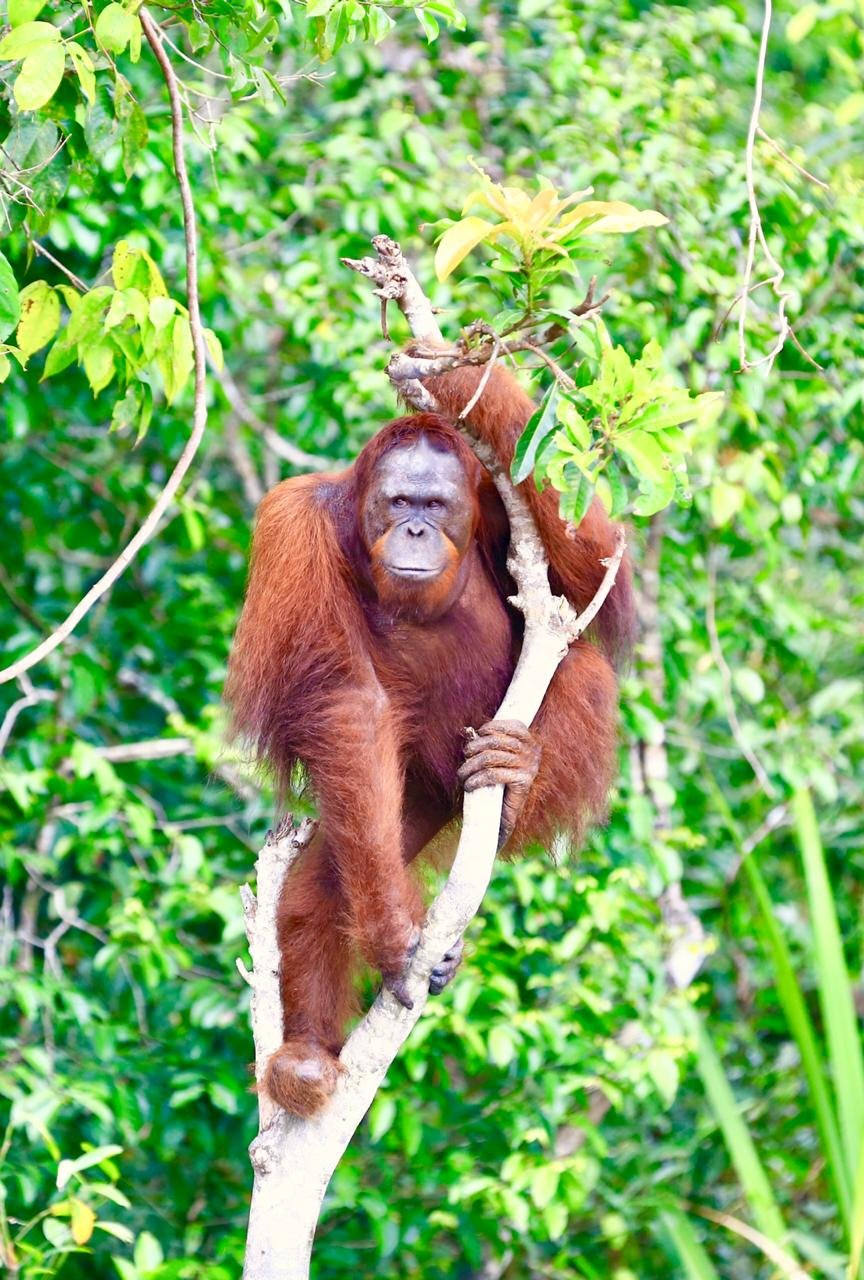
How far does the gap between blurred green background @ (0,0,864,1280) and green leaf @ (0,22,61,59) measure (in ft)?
2.56

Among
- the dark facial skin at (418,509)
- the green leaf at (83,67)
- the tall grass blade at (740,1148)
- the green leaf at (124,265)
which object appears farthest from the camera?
the tall grass blade at (740,1148)

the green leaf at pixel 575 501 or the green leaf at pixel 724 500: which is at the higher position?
the green leaf at pixel 575 501

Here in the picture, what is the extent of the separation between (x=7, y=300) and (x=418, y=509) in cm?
95

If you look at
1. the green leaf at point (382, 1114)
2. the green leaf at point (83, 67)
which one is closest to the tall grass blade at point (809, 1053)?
the green leaf at point (382, 1114)

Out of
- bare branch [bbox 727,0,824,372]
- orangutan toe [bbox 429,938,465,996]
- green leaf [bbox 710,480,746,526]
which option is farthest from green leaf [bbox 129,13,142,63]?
green leaf [bbox 710,480,746,526]

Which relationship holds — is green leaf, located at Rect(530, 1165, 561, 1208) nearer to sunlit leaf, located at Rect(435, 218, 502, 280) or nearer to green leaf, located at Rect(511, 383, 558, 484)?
green leaf, located at Rect(511, 383, 558, 484)

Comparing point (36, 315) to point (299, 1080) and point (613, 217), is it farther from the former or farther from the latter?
point (299, 1080)

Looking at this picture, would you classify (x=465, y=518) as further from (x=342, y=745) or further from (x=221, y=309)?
(x=221, y=309)

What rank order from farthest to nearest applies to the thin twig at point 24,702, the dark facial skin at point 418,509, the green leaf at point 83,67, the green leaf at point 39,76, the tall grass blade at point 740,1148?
the thin twig at point 24,702
the tall grass blade at point 740,1148
the dark facial skin at point 418,509
the green leaf at point 83,67
the green leaf at point 39,76

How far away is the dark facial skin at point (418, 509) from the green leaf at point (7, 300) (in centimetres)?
86

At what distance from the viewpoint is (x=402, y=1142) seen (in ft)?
14.6

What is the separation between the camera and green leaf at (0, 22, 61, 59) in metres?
2.54

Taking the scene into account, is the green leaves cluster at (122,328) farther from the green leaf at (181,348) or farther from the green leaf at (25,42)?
the green leaf at (25,42)

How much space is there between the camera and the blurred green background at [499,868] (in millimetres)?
4180
